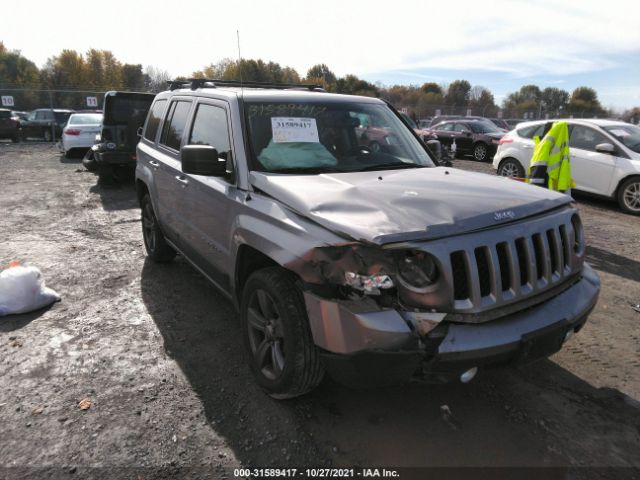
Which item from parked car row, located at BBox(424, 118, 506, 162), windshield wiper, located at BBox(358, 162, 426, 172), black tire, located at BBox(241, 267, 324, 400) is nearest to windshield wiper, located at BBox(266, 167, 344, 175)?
windshield wiper, located at BBox(358, 162, 426, 172)

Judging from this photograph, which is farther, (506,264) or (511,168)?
(511,168)

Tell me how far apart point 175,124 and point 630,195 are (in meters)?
8.39

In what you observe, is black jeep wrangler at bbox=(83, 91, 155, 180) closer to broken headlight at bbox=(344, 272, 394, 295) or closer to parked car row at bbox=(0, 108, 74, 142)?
broken headlight at bbox=(344, 272, 394, 295)

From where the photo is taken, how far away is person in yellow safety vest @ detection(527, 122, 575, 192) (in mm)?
6199

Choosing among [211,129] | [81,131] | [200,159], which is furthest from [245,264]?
[81,131]

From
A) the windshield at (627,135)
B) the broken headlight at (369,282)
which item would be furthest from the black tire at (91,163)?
the windshield at (627,135)

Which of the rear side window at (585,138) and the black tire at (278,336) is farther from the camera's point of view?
the rear side window at (585,138)

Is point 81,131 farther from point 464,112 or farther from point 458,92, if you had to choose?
point 458,92

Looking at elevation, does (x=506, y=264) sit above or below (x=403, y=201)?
below

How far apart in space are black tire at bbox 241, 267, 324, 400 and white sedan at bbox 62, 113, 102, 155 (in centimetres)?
1429

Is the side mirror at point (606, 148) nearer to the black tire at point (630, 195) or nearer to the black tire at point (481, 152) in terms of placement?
the black tire at point (630, 195)

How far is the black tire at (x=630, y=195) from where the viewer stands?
8.57 meters

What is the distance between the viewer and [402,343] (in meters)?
2.17

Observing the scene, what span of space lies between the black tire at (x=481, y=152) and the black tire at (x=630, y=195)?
342 inches
